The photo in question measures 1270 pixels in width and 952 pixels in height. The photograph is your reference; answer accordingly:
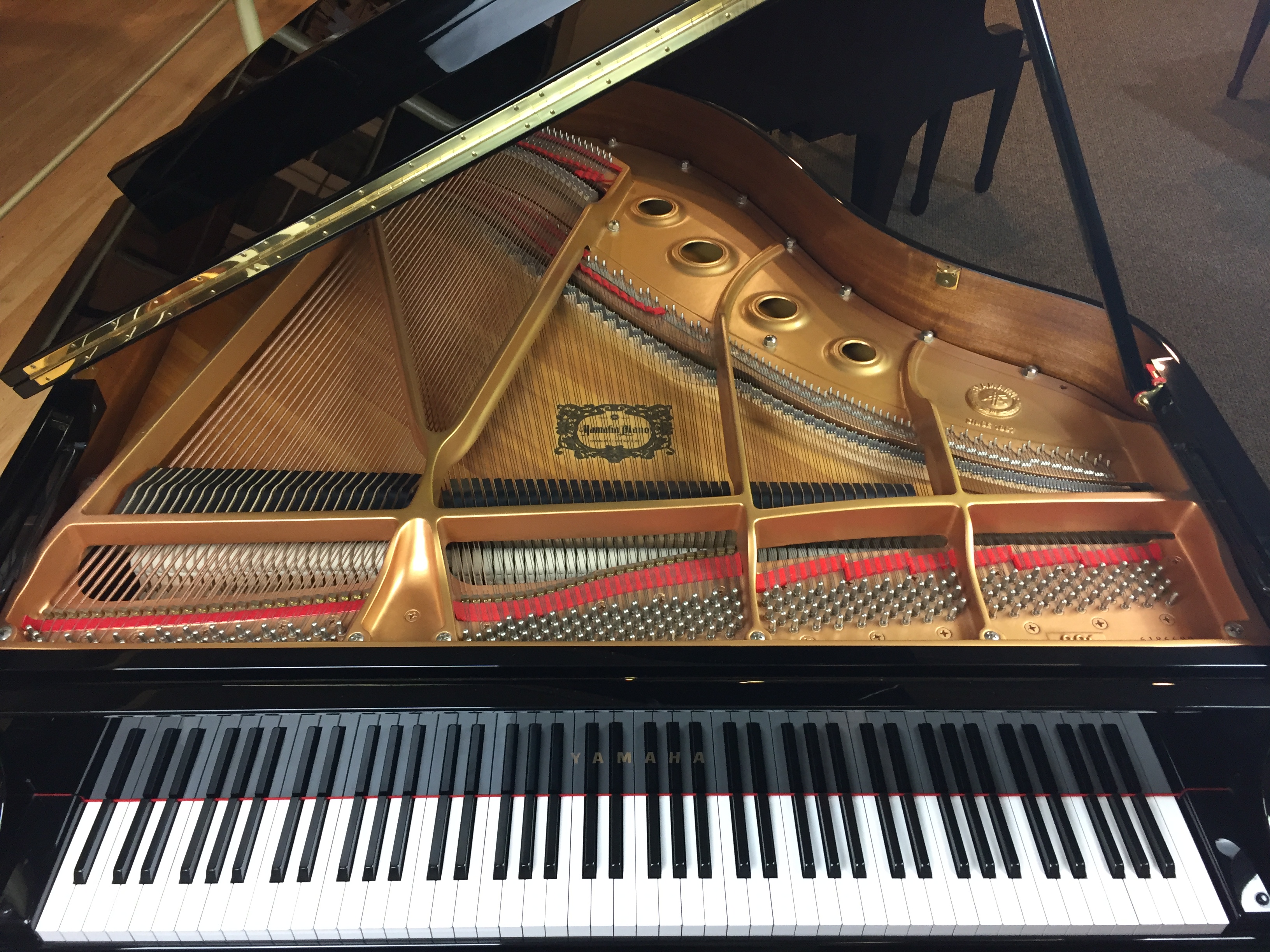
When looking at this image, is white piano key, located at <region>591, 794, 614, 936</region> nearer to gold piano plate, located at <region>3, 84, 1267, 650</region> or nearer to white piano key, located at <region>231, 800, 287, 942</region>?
gold piano plate, located at <region>3, 84, 1267, 650</region>

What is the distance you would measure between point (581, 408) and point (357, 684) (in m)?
1.09

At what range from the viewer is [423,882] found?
1827mm

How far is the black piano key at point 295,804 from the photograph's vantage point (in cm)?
179

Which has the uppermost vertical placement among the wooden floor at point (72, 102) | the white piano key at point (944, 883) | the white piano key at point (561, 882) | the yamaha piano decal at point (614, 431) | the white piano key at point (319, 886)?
the wooden floor at point (72, 102)

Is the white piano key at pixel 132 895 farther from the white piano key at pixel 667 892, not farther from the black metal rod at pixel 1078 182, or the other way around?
the black metal rod at pixel 1078 182

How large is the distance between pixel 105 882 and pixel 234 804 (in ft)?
0.99

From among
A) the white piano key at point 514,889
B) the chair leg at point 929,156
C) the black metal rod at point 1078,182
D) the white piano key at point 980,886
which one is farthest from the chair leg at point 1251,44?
the white piano key at point 514,889

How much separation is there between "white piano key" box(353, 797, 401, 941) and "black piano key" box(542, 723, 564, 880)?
0.31 m

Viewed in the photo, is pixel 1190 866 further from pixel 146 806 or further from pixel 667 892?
pixel 146 806

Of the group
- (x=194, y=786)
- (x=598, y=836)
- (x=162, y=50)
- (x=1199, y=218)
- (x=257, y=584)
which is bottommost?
(x=1199, y=218)

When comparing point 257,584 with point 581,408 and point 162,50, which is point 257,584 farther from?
point 162,50

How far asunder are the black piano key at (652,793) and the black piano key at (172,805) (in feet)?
2.94

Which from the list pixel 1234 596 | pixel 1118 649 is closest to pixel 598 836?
pixel 1118 649

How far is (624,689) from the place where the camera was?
168 cm
